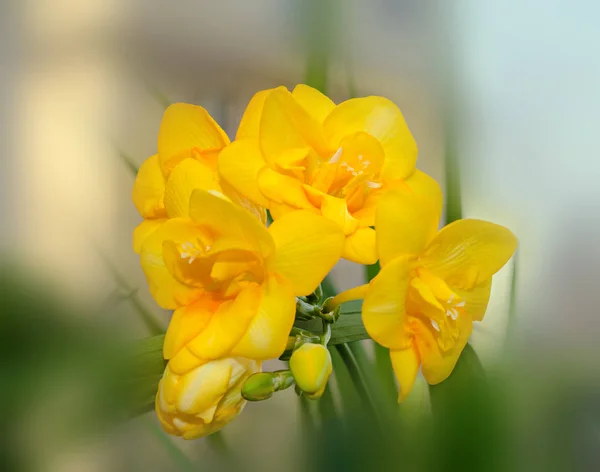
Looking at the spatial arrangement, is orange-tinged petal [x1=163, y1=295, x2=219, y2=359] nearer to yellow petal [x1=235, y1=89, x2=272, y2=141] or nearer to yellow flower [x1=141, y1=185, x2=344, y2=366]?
yellow flower [x1=141, y1=185, x2=344, y2=366]

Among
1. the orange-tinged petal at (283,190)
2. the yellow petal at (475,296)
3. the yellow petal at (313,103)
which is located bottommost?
the yellow petal at (475,296)

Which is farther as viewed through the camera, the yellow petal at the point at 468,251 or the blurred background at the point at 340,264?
the blurred background at the point at 340,264

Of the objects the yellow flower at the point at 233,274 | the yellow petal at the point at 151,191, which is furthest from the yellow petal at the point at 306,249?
the yellow petal at the point at 151,191

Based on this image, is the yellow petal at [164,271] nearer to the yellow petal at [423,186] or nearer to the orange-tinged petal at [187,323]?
the orange-tinged petal at [187,323]

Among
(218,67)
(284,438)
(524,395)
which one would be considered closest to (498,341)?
(524,395)

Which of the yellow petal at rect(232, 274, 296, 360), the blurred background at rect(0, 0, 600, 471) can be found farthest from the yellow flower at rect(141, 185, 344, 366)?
the blurred background at rect(0, 0, 600, 471)

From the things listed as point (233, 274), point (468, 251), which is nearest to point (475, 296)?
point (468, 251)

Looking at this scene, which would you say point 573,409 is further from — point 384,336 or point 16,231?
point 16,231
